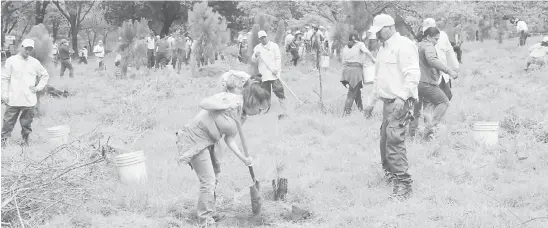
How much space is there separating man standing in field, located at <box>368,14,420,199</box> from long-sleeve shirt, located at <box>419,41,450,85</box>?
4.12 feet

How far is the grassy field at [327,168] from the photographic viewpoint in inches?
192

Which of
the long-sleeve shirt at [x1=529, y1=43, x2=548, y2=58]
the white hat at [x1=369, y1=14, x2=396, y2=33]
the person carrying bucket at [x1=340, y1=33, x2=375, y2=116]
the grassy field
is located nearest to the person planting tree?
the grassy field

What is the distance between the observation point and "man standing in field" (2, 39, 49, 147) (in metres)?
8.22

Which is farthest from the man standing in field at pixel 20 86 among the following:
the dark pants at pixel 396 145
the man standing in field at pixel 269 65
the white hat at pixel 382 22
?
the dark pants at pixel 396 145

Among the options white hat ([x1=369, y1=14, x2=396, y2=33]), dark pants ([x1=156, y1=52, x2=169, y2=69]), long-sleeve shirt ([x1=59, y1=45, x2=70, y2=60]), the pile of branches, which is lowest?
dark pants ([x1=156, y1=52, x2=169, y2=69])

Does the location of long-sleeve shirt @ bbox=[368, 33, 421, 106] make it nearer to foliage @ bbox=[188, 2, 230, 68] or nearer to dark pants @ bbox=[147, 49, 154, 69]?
foliage @ bbox=[188, 2, 230, 68]

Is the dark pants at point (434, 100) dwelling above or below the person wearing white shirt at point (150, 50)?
above

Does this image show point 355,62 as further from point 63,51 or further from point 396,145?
point 63,51

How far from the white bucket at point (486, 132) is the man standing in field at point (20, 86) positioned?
5750 mm

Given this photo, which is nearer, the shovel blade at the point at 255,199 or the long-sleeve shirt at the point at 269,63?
the shovel blade at the point at 255,199

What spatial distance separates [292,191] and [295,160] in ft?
4.48

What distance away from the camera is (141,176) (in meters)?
6.14

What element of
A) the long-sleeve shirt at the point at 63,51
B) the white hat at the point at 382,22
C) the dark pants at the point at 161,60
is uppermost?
the white hat at the point at 382,22

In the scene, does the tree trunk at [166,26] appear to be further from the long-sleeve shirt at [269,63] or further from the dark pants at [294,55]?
the long-sleeve shirt at [269,63]
